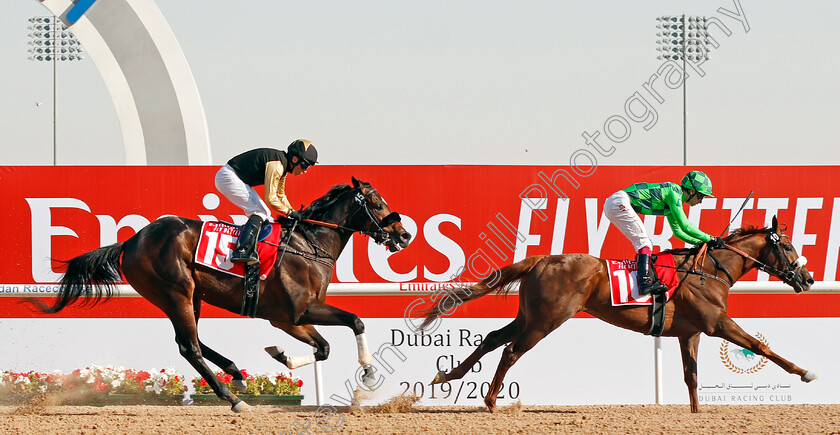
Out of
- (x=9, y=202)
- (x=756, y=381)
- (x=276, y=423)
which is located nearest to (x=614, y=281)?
(x=756, y=381)

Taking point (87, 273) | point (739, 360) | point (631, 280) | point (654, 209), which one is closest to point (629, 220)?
point (654, 209)

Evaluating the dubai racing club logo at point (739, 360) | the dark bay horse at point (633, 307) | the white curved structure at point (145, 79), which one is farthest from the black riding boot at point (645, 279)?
the white curved structure at point (145, 79)

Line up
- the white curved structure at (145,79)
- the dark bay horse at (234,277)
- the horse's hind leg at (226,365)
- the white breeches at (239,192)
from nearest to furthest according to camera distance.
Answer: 1. the dark bay horse at (234,277)
2. the horse's hind leg at (226,365)
3. the white breeches at (239,192)
4. the white curved structure at (145,79)

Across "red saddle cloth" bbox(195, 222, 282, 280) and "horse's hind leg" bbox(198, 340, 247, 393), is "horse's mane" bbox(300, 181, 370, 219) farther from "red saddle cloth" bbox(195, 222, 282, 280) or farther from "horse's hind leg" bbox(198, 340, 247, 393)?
"horse's hind leg" bbox(198, 340, 247, 393)

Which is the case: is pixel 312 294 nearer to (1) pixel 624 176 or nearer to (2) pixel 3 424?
(2) pixel 3 424

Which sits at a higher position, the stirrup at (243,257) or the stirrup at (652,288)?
the stirrup at (243,257)

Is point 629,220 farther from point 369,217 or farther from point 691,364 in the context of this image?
point 369,217

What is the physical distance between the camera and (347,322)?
609cm

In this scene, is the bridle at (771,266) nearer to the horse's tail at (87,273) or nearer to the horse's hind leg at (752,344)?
the horse's hind leg at (752,344)

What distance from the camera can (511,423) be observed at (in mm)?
5816

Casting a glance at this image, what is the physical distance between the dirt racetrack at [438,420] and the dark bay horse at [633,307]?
1.12ft

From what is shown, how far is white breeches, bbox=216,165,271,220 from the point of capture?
251 inches

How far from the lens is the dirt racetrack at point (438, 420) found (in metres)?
5.54

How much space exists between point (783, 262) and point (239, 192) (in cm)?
385
